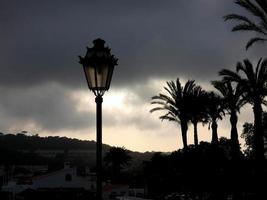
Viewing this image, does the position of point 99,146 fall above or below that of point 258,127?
below

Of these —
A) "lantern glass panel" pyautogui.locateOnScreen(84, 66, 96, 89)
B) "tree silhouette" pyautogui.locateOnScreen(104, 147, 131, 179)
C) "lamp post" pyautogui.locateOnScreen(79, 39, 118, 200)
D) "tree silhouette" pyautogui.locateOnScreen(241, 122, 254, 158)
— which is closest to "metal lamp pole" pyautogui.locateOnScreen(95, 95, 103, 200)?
"lamp post" pyautogui.locateOnScreen(79, 39, 118, 200)

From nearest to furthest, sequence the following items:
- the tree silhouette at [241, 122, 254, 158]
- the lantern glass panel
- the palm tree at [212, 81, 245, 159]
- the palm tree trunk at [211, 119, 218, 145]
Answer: the lantern glass panel < the palm tree at [212, 81, 245, 159] < the palm tree trunk at [211, 119, 218, 145] < the tree silhouette at [241, 122, 254, 158]

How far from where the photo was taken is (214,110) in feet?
164

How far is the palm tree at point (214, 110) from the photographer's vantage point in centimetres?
4672

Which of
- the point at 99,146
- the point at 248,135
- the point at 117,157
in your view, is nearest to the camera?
the point at 99,146

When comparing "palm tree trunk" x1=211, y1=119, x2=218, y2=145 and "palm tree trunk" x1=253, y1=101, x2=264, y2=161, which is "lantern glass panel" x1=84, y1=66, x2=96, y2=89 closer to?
"palm tree trunk" x1=253, y1=101, x2=264, y2=161

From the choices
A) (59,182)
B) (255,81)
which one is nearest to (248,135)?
(59,182)

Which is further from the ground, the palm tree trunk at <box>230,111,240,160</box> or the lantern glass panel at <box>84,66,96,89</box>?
the palm tree trunk at <box>230,111,240,160</box>

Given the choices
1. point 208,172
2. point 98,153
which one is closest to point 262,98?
point 208,172

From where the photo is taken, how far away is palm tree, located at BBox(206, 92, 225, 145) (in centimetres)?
4672

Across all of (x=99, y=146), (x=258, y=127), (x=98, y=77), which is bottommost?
(x=99, y=146)

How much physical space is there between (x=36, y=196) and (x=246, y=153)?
40389mm

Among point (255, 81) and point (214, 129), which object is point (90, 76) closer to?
point (255, 81)

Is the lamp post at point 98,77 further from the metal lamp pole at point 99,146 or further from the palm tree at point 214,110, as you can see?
the palm tree at point 214,110
